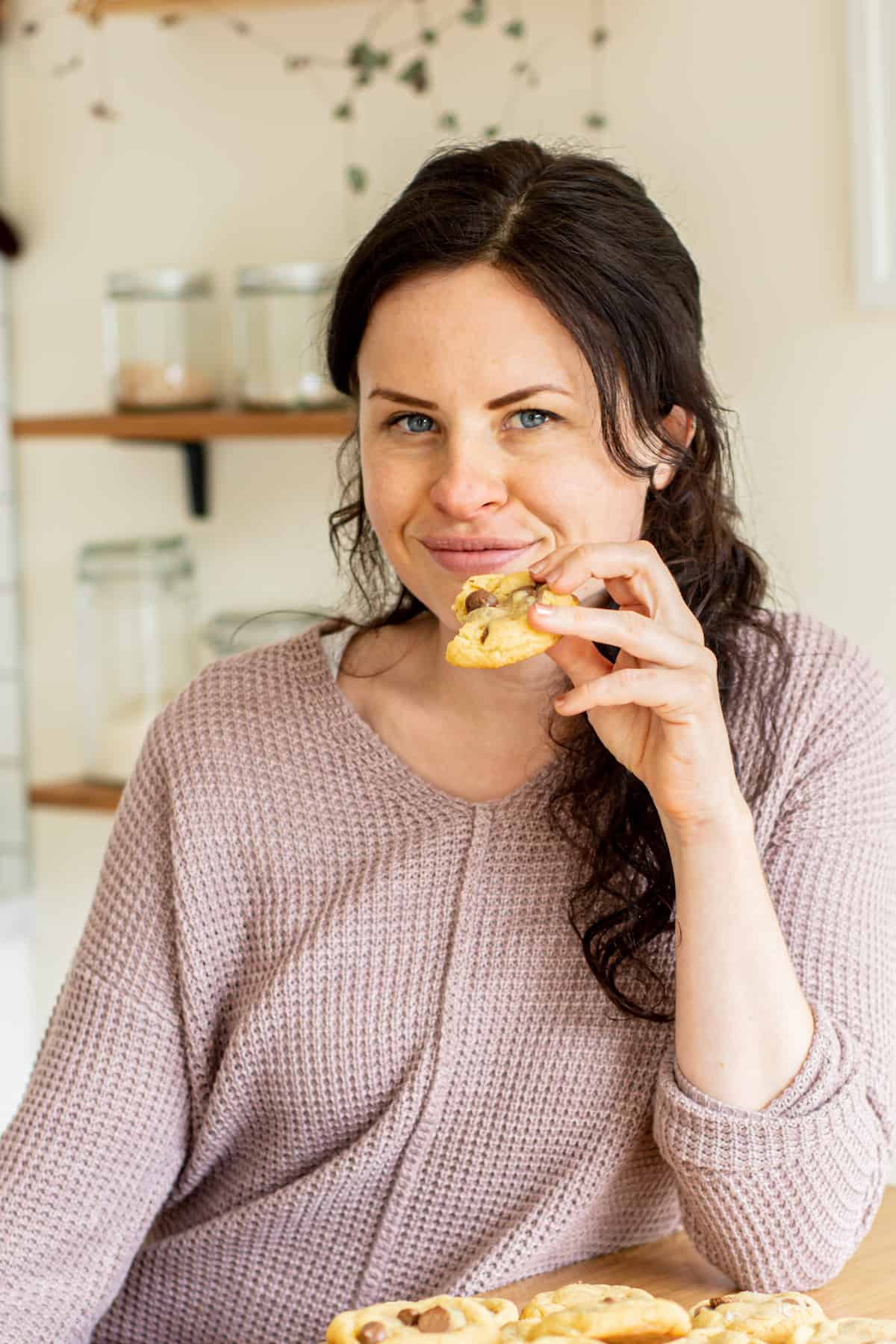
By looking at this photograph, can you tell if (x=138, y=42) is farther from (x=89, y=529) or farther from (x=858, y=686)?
(x=858, y=686)

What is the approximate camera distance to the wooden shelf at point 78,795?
8.17 feet

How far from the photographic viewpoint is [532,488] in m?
1.25

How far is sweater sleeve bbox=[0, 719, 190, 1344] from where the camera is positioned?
132 cm

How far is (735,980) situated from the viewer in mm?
1204

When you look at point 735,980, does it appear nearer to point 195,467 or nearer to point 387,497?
point 387,497

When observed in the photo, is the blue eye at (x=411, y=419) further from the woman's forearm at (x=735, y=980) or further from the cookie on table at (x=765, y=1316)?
the cookie on table at (x=765, y=1316)

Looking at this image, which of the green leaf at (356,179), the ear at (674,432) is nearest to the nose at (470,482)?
the ear at (674,432)

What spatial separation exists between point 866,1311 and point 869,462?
1.18 m

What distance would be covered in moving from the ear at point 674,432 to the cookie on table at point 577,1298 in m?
0.63

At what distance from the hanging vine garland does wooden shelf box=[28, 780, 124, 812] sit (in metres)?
0.91

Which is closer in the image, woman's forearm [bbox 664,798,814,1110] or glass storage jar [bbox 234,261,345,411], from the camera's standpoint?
woman's forearm [bbox 664,798,814,1110]

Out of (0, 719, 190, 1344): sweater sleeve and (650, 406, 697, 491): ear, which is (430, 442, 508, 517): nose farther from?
(0, 719, 190, 1344): sweater sleeve

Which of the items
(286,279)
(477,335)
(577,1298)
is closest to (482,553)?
(477,335)

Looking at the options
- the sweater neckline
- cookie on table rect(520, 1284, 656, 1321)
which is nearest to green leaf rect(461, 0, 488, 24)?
the sweater neckline
